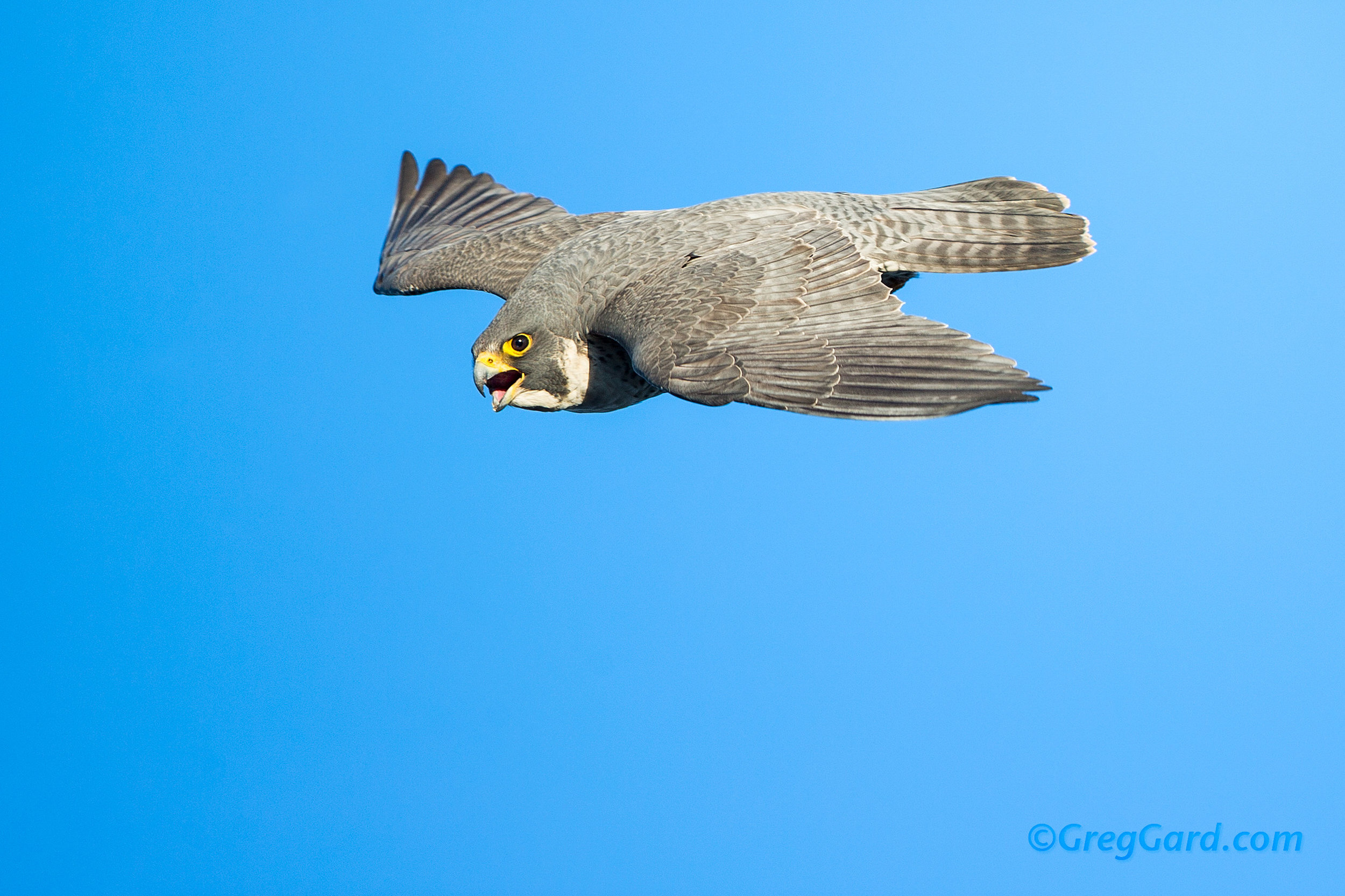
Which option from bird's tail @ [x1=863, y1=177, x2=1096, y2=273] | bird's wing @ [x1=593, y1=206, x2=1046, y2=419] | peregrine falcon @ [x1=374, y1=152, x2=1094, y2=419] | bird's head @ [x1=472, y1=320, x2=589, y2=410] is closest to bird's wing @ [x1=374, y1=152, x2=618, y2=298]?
peregrine falcon @ [x1=374, y1=152, x2=1094, y2=419]

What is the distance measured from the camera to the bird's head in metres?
5.44

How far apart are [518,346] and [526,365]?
0.09m

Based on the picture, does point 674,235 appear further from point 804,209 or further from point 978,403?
point 978,403

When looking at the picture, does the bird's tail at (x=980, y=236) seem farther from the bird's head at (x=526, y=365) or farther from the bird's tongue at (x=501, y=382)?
the bird's tongue at (x=501, y=382)

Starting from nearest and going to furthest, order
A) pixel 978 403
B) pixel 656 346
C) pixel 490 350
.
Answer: pixel 978 403 → pixel 656 346 → pixel 490 350

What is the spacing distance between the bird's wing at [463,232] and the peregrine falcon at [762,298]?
17 mm

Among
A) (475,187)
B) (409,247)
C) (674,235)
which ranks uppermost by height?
(475,187)

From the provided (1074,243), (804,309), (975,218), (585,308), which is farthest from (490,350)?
(1074,243)

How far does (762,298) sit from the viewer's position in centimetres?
506

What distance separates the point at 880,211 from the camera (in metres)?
5.83

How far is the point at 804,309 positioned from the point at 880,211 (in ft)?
3.49

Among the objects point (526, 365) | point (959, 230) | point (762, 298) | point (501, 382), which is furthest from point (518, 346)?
point (959, 230)

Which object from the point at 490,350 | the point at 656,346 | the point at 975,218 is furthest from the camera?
the point at 975,218

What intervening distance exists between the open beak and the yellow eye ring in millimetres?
47
